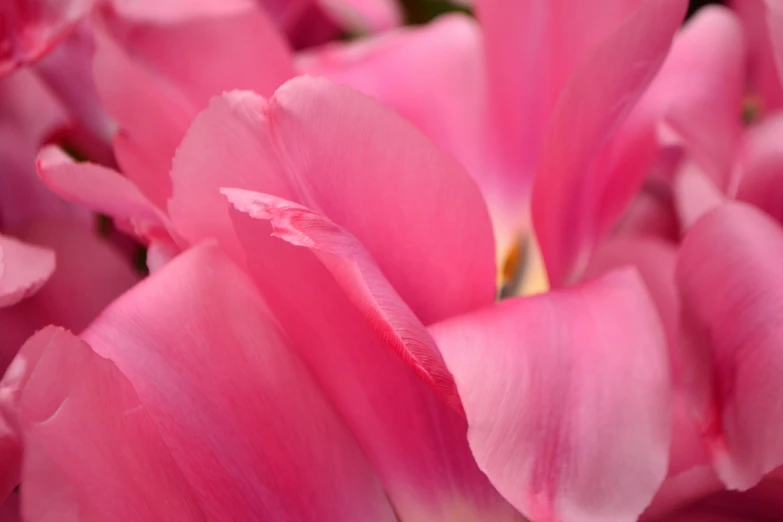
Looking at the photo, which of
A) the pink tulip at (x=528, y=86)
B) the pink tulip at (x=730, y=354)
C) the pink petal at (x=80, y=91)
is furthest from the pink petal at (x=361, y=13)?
the pink tulip at (x=730, y=354)

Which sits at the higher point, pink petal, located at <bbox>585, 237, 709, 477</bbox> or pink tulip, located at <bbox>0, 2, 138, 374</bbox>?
pink tulip, located at <bbox>0, 2, 138, 374</bbox>

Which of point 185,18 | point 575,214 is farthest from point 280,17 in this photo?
point 575,214

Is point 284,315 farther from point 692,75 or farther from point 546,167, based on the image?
point 692,75

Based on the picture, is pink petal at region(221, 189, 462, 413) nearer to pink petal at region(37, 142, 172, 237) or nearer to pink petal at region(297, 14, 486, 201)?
pink petal at region(37, 142, 172, 237)

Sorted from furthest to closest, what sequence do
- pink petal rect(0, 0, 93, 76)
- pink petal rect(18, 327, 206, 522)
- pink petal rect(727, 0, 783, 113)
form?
pink petal rect(727, 0, 783, 113) < pink petal rect(0, 0, 93, 76) < pink petal rect(18, 327, 206, 522)

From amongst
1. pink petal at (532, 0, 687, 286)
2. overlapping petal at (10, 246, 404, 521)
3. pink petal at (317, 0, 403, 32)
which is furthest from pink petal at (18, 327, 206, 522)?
pink petal at (317, 0, 403, 32)

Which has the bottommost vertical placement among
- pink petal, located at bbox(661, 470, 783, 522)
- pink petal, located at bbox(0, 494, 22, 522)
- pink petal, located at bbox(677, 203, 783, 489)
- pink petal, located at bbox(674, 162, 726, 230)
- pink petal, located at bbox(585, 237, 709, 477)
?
pink petal, located at bbox(661, 470, 783, 522)

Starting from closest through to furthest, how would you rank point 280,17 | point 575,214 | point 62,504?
point 62,504
point 575,214
point 280,17
